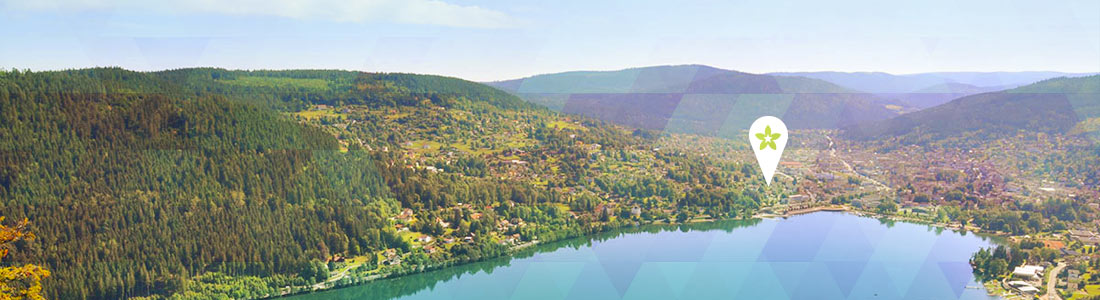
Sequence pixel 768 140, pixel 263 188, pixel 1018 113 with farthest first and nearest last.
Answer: pixel 1018 113 → pixel 768 140 → pixel 263 188

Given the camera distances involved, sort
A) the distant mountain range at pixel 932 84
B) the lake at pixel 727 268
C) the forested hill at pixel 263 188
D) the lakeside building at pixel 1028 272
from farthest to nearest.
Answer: the distant mountain range at pixel 932 84 < the lake at pixel 727 268 < the lakeside building at pixel 1028 272 < the forested hill at pixel 263 188

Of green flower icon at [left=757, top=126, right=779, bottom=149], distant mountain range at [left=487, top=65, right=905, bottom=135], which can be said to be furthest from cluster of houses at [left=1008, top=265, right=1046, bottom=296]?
distant mountain range at [left=487, top=65, right=905, bottom=135]

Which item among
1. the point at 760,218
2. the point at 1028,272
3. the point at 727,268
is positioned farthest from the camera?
the point at 760,218

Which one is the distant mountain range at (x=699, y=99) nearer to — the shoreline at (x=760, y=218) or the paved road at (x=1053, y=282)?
the shoreline at (x=760, y=218)

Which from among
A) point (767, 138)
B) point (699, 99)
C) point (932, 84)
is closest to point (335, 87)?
point (767, 138)

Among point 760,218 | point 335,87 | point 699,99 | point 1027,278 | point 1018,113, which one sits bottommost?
point 1027,278

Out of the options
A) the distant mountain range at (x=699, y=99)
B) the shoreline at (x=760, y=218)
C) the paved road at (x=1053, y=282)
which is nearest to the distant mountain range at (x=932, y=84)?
the distant mountain range at (x=699, y=99)

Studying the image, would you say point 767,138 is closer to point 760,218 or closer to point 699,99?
point 760,218
